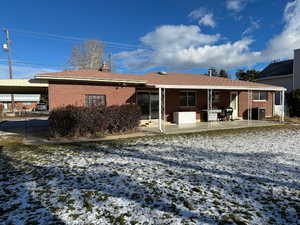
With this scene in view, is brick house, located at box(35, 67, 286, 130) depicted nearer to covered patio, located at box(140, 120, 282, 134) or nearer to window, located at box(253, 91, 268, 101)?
window, located at box(253, 91, 268, 101)

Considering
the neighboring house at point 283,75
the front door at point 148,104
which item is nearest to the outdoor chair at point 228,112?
the front door at point 148,104

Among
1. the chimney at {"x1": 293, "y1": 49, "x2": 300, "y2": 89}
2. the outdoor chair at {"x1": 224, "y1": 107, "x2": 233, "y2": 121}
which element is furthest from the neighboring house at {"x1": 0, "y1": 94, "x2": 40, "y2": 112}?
the chimney at {"x1": 293, "y1": 49, "x2": 300, "y2": 89}

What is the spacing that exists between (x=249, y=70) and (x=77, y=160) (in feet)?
173

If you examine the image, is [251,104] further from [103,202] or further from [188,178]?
[103,202]

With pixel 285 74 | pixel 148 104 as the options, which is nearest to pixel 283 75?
pixel 285 74

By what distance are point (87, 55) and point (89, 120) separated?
2325 cm

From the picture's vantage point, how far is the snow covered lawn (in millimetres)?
2838

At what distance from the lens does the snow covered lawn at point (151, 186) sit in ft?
9.31

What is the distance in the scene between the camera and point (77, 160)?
18.2 ft

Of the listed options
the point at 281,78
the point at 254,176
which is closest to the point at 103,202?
the point at 254,176

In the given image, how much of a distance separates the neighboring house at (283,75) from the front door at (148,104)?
42.3ft

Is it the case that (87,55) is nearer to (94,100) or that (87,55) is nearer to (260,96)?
(94,100)

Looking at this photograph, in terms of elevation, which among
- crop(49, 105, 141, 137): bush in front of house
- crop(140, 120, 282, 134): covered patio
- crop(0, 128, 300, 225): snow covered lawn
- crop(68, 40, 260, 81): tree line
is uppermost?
crop(68, 40, 260, 81): tree line

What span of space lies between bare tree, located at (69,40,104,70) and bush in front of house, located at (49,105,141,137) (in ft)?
70.9
